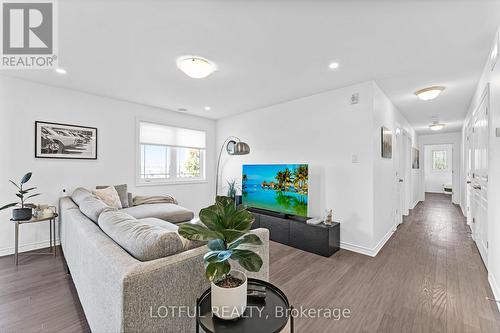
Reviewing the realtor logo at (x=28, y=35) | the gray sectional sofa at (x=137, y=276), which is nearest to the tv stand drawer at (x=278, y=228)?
the gray sectional sofa at (x=137, y=276)

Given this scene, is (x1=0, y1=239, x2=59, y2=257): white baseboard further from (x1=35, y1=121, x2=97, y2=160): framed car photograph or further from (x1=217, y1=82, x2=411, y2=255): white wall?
(x1=217, y1=82, x2=411, y2=255): white wall

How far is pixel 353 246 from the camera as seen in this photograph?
10.3 ft

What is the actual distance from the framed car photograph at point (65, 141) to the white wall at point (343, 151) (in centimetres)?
311

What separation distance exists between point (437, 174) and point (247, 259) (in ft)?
39.2

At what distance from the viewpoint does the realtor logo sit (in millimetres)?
1756

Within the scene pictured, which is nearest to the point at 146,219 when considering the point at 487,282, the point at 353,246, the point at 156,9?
the point at 156,9

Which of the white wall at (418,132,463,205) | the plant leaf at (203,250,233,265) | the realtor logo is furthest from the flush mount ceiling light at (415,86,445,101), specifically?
the white wall at (418,132,463,205)

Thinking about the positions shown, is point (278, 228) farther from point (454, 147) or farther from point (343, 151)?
point (454, 147)

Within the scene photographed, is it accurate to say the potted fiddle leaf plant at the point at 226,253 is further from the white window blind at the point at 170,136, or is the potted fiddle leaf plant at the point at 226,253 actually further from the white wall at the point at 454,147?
the white wall at the point at 454,147

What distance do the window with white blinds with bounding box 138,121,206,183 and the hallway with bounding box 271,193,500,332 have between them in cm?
272

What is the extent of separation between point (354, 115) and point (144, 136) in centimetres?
380

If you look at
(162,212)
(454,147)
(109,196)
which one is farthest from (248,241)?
(454,147)

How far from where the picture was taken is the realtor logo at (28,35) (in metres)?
1.76

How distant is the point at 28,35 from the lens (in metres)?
2.05
